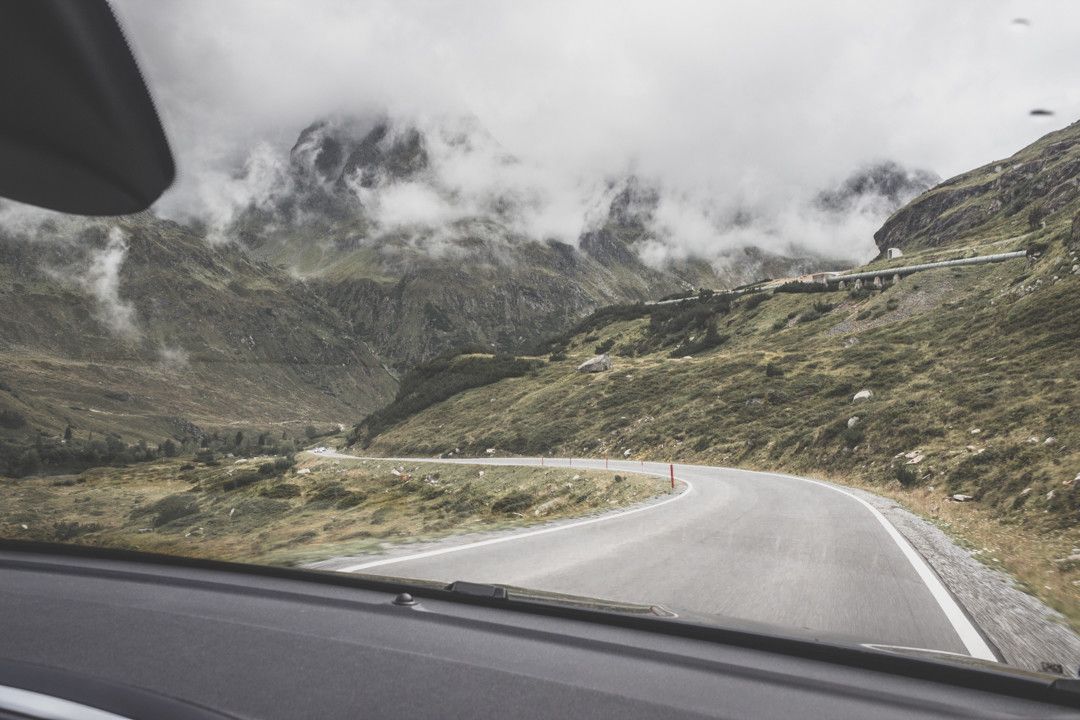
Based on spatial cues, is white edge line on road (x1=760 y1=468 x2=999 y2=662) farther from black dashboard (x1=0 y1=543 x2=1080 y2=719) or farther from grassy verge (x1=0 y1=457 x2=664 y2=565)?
grassy verge (x1=0 y1=457 x2=664 y2=565)

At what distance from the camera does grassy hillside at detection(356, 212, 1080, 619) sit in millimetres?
16672

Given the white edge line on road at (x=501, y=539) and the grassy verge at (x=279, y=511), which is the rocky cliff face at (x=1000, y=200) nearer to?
the grassy verge at (x=279, y=511)

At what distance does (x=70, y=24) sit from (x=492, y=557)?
6905 millimetres

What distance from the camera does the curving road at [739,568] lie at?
555 centimetres

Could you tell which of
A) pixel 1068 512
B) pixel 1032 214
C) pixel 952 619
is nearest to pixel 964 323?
pixel 1068 512

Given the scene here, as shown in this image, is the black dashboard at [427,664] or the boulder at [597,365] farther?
the boulder at [597,365]

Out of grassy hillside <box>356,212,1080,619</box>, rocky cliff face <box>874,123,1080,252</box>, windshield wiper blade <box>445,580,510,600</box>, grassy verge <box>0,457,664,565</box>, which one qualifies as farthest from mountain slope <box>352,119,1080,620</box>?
rocky cliff face <box>874,123,1080,252</box>

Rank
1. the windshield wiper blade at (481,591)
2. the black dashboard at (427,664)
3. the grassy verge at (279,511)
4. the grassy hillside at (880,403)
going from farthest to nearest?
1. the grassy hillside at (880,403)
2. the grassy verge at (279,511)
3. the windshield wiper blade at (481,591)
4. the black dashboard at (427,664)

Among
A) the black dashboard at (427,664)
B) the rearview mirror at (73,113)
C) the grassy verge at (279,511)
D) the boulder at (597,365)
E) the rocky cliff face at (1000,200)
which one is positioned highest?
the rocky cliff face at (1000,200)

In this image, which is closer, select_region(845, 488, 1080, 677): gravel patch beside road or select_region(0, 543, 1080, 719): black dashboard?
select_region(0, 543, 1080, 719): black dashboard

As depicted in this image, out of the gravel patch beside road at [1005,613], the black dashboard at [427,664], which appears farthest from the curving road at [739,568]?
the black dashboard at [427,664]

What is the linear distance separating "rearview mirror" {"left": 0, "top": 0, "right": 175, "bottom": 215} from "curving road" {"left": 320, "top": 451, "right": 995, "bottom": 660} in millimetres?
4008

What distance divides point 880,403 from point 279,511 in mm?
27371

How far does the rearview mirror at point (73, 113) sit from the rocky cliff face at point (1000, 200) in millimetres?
109408
